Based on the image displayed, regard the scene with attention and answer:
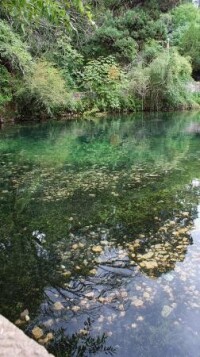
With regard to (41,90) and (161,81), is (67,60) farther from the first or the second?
(41,90)

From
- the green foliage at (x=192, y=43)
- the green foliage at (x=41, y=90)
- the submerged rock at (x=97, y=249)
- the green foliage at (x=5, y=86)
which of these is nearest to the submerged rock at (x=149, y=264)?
the submerged rock at (x=97, y=249)

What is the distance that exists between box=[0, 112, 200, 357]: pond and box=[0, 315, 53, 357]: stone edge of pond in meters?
Result: 0.89

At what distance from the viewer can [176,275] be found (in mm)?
3879

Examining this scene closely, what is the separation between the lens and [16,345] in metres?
1.98

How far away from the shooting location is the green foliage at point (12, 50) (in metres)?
16.7

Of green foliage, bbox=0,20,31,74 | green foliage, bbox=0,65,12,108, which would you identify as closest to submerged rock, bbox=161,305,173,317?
green foliage, bbox=0,65,12,108

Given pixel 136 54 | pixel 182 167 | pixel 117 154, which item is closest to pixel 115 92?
pixel 136 54

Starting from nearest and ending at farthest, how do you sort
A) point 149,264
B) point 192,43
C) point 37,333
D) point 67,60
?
point 37,333
point 149,264
point 67,60
point 192,43

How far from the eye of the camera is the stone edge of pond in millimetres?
1909

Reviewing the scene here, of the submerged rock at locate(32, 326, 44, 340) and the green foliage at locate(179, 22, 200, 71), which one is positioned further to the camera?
the green foliage at locate(179, 22, 200, 71)

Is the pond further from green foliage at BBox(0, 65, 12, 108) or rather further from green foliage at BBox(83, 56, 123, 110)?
green foliage at BBox(83, 56, 123, 110)

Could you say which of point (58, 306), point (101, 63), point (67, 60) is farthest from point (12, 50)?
point (58, 306)

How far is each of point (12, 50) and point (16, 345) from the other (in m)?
16.8

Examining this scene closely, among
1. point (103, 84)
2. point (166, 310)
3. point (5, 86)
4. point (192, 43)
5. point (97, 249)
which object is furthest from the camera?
point (192, 43)
